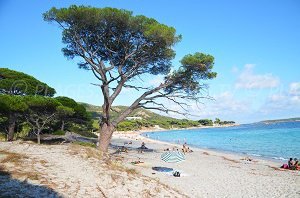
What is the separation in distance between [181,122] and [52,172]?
15840 cm

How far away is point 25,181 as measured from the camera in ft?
26.1

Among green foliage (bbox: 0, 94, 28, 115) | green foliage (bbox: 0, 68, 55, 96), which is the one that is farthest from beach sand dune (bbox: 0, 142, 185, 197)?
green foliage (bbox: 0, 68, 55, 96)

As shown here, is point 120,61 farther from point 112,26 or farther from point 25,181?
point 25,181

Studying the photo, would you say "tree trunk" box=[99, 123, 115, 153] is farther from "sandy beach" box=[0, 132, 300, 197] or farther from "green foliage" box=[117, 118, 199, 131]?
"green foliage" box=[117, 118, 199, 131]

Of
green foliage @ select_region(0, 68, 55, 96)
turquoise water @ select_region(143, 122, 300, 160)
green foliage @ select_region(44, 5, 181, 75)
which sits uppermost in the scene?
green foliage @ select_region(44, 5, 181, 75)

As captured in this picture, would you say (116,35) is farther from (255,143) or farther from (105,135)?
(255,143)

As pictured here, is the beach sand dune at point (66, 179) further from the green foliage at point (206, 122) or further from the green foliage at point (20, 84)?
the green foliage at point (206, 122)

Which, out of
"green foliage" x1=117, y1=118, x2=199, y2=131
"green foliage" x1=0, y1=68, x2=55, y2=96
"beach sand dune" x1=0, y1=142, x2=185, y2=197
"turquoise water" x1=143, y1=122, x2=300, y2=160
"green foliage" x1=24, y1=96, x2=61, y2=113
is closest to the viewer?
"beach sand dune" x1=0, y1=142, x2=185, y2=197

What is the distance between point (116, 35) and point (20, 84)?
31.5 feet

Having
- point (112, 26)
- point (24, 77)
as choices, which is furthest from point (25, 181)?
point (24, 77)

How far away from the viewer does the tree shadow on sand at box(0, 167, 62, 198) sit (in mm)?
6883

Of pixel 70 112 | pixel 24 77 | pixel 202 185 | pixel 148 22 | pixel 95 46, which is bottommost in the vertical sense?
pixel 202 185

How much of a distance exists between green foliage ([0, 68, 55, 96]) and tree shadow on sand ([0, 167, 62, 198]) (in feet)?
51.7

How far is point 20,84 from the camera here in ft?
75.4
